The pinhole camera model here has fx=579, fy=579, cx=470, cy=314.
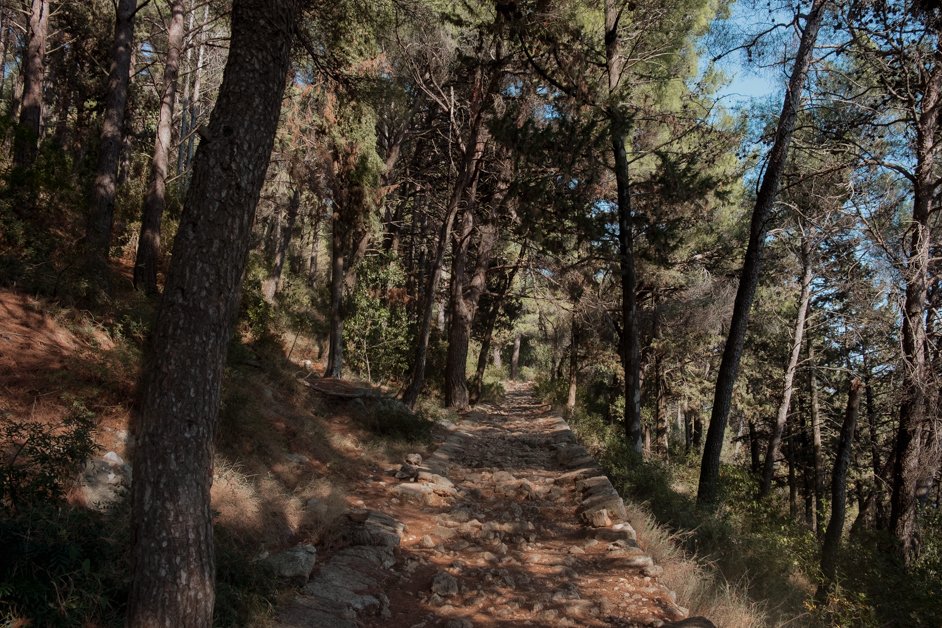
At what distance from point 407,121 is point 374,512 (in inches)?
410

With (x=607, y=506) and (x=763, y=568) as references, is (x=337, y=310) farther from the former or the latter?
(x=763, y=568)

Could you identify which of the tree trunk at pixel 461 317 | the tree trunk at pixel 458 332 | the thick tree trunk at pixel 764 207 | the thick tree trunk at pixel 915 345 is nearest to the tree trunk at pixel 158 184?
the tree trunk at pixel 458 332

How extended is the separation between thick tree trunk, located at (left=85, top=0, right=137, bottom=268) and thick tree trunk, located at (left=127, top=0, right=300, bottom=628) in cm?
638

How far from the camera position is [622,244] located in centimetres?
1048

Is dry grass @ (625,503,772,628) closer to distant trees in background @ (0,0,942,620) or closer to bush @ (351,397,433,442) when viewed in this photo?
distant trees in background @ (0,0,942,620)

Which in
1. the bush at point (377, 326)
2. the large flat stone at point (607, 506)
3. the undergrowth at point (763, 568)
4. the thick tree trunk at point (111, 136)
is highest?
the thick tree trunk at point (111, 136)

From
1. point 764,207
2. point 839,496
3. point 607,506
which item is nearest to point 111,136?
point 607,506

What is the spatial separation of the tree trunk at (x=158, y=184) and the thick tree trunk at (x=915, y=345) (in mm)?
11182

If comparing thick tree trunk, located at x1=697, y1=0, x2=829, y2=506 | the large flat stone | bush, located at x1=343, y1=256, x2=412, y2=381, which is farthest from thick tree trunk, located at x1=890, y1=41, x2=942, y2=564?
bush, located at x1=343, y1=256, x2=412, y2=381

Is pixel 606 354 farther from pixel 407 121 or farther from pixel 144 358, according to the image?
pixel 144 358

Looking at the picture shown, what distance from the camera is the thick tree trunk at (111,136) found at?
28.1 feet

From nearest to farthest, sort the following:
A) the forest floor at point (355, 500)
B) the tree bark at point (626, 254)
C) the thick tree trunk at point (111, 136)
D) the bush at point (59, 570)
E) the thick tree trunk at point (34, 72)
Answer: the bush at point (59, 570) < the forest floor at point (355, 500) < the thick tree trunk at point (111, 136) < the thick tree trunk at point (34, 72) < the tree bark at point (626, 254)

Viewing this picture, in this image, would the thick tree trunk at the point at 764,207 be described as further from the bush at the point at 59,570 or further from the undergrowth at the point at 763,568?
the bush at the point at 59,570

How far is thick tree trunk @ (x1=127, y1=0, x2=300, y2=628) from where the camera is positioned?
A: 293 centimetres
